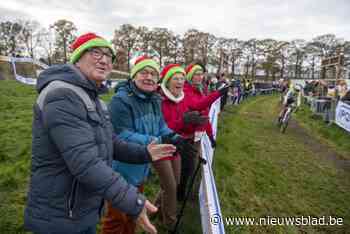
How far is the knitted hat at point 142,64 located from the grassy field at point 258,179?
2.01 meters

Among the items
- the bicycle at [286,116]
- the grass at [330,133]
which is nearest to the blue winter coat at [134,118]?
the grass at [330,133]

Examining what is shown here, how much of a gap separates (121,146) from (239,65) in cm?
6506

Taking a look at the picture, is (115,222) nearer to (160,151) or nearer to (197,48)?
(160,151)

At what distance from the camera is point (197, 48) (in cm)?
5194

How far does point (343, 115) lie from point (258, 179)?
569 cm

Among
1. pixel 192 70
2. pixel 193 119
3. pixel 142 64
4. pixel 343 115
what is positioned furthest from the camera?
pixel 343 115

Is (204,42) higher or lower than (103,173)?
higher

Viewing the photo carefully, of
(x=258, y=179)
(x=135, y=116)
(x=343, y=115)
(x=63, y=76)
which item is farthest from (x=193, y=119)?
(x=343, y=115)

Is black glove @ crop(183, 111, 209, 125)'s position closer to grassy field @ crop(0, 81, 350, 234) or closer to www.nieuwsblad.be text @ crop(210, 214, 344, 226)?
grassy field @ crop(0, 81, 350, 234)

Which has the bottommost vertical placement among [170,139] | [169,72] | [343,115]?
[343,115]

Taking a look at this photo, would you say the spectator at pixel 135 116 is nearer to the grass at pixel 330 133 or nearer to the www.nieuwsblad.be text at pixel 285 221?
the www.nieuwsblad.be text at pixel 285 221

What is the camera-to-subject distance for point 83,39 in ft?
4.72

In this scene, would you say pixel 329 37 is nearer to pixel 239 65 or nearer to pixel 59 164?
pixel 239 65

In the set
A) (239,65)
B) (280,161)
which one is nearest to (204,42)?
(239,65)
